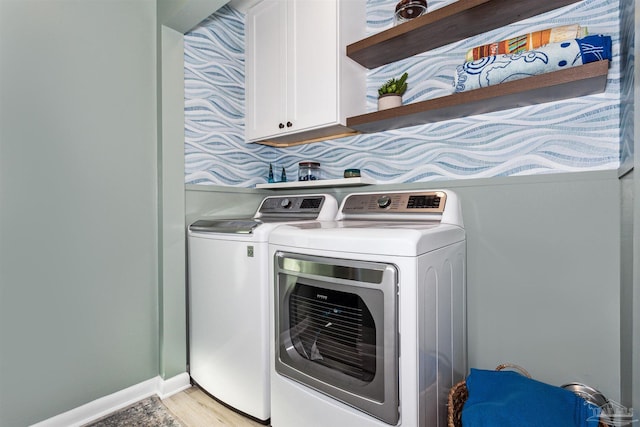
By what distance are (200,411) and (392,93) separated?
2077mm

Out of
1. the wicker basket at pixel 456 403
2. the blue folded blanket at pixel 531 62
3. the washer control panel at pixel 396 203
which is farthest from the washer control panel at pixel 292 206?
the wicker basket at pixel 456 403

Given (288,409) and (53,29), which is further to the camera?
(53,29)

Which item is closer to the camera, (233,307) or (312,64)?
(233,307)

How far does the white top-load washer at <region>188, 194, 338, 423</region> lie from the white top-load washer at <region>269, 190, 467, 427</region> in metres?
0.09

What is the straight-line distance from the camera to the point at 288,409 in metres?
1.43

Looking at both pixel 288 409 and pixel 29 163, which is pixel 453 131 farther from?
A: pixel 29 163

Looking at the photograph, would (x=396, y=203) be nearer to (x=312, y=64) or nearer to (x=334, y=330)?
(x=334, y=330)

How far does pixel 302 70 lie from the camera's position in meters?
1.99

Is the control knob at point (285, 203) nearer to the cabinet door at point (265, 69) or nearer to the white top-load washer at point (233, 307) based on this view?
the white top-load washer at point (233, 307)

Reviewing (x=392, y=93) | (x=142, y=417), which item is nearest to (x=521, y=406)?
(x=392, y=93)

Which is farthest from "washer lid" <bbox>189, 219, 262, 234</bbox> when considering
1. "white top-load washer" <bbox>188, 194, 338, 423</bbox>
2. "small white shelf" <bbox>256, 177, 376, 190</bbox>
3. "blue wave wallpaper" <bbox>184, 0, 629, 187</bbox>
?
"small white shelf" <bbox>256, 177, 376, 190</bbox>

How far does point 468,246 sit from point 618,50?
3.31 feet

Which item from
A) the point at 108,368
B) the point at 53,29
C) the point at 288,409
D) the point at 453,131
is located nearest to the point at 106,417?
the point at 108,368

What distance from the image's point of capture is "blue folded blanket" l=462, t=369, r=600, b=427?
Answer: 3.39 ft
